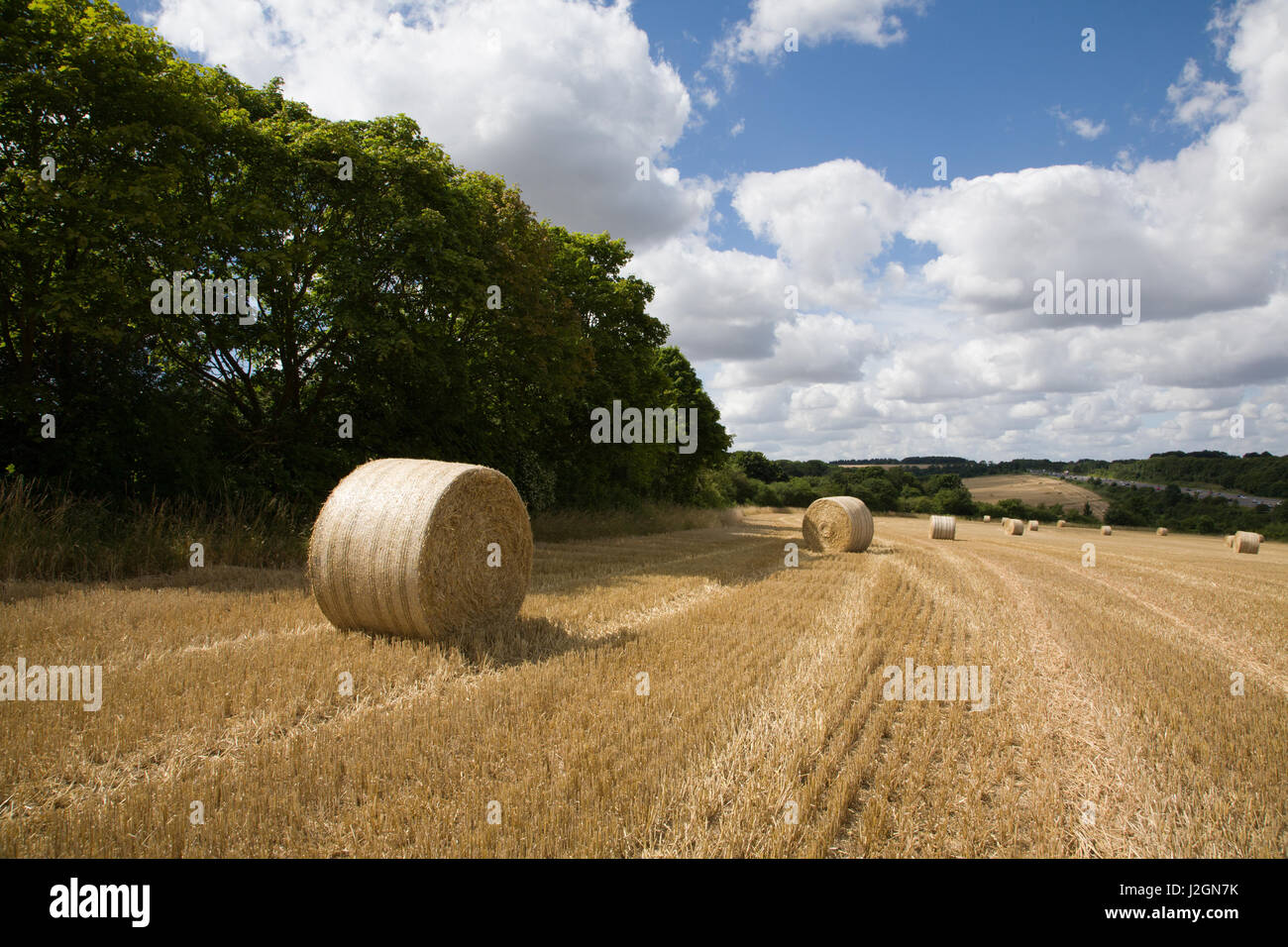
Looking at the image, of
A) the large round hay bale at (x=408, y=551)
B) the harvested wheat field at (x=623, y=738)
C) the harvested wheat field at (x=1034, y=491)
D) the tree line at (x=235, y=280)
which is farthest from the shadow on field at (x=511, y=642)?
the harvested wheat field at (x=1034, y=491)

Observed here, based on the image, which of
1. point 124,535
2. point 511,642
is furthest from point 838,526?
point 124,535

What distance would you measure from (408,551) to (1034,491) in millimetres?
78461

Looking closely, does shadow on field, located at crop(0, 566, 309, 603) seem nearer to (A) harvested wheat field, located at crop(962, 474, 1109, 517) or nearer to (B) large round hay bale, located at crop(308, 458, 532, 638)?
(B) large round hay bale, located at crop(308, 458, 532, 638)

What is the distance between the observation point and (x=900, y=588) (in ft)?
39.0

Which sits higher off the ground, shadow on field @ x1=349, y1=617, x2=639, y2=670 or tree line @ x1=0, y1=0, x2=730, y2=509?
tree line @ x1=0, y1=0, x2=730, y2=509

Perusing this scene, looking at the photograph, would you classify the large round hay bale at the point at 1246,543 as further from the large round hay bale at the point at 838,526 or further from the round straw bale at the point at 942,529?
the large round hay bale at the point at 838,526

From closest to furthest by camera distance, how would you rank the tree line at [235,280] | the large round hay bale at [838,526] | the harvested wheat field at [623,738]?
the harvested wheat field at [623,738] < the tree line at [235,280] < the large round hay bale at [838,526]

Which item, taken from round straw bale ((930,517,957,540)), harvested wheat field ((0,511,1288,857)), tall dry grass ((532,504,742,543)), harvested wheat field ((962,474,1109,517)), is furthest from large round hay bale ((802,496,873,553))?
harvested wheat field ((962,474,1109,517))

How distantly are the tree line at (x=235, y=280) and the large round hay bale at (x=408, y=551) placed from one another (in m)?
6.48

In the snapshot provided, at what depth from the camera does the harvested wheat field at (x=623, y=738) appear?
3348 millimetres

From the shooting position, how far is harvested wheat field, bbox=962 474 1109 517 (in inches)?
2506

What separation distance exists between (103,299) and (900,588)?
47.4 feet

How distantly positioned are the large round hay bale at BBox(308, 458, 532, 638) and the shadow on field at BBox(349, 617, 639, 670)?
6.6 inches

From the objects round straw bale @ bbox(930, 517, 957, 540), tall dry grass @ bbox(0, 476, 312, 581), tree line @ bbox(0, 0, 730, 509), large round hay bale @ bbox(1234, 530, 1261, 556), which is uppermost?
tree line @ bbox(0, 0, 730, 509)
